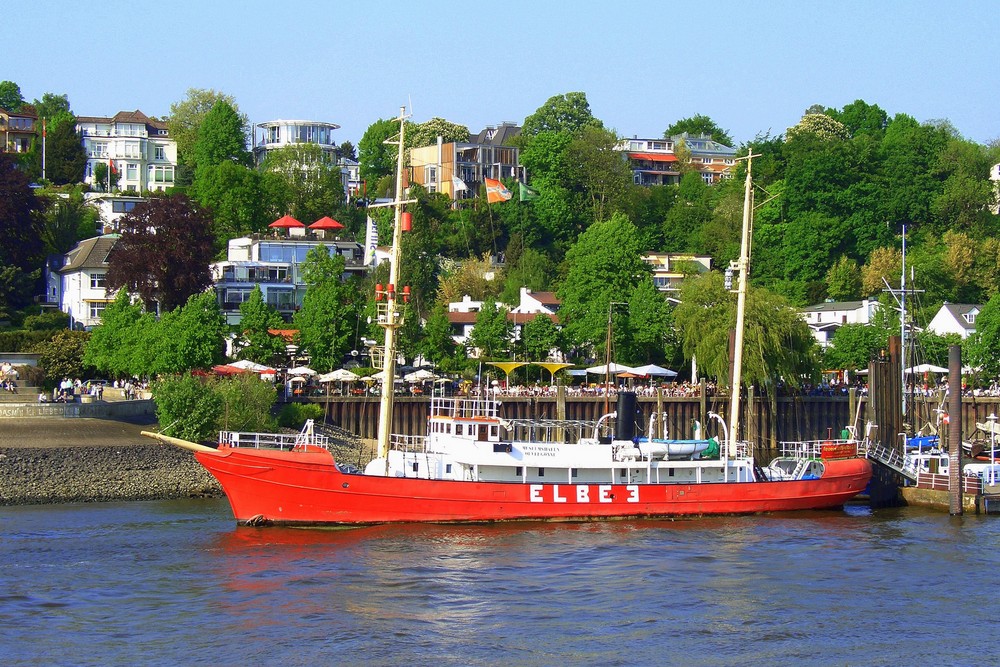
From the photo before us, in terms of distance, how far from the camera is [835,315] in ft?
358

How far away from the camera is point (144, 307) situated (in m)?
88.7

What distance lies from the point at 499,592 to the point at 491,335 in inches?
1877

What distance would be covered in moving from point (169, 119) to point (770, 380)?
99163 mm

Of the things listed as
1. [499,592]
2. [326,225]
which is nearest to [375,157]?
[326,225]

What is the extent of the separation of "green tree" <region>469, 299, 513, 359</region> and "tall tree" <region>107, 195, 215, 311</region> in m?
18.8

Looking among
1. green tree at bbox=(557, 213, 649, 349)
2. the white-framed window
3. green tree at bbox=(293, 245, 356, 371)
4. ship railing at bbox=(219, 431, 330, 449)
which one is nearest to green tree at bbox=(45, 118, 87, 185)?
the white-framed window

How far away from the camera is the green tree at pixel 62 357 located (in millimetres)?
78562

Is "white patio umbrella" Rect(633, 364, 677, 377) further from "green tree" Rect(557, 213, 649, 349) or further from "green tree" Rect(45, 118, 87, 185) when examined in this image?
"green tree" Rect(45, 118, 87, 185)

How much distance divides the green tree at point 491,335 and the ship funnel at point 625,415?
32.9m

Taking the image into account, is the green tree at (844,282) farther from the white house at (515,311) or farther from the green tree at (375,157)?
the green tree at (375,157)

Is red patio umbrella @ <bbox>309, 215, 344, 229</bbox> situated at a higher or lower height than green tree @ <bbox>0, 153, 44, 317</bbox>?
higher

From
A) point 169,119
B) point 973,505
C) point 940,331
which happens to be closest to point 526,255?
point 940,331

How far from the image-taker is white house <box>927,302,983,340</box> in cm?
10188

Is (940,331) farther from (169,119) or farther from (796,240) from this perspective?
(169,119)
